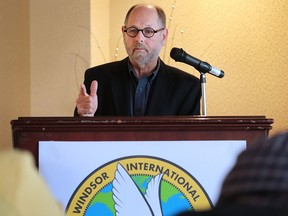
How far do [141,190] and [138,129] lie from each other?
0.54 ft

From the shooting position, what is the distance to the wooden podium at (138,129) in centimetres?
146

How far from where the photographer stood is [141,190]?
1.46m

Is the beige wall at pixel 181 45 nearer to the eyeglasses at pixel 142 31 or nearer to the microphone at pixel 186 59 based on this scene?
the eyeglasses at pixel 142 31

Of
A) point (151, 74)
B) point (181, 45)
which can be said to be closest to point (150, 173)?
point (151, 74)

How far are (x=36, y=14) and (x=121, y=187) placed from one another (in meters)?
2.01

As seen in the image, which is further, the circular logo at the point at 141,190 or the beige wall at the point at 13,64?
the beige wall at the point at 13,64

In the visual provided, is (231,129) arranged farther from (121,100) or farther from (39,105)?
(39,105)

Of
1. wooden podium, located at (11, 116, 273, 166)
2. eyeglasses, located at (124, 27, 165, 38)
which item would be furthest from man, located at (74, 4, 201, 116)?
wooden podium, located at (11, 116, 273, 166)

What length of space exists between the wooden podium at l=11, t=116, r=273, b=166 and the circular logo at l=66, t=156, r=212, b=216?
2.9 inches

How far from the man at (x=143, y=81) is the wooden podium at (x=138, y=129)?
1.72 ft

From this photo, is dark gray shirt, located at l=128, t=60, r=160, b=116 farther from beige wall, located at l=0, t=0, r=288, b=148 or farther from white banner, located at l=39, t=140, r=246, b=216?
beige wall, located at l=0, t=0, r=288, b=148

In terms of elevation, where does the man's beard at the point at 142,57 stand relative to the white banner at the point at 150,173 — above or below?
above

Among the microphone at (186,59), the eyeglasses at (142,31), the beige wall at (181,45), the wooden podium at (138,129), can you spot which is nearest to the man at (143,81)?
the eyeglasses at (142,31)

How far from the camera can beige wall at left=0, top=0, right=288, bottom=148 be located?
126 inches
